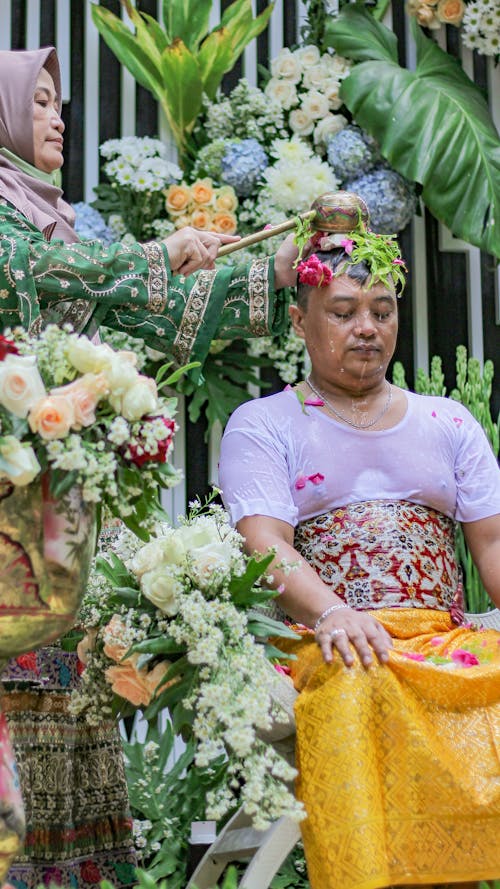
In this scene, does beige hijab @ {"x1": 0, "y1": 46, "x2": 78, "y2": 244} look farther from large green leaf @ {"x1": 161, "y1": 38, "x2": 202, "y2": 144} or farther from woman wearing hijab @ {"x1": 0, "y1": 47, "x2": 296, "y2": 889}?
large green leaf @ {"x1": 161, "y1": 38, "x2": 202, "y2": 144}

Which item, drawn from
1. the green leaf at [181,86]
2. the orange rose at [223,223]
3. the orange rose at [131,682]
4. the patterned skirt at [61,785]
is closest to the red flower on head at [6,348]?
the orange rose at [131,682]

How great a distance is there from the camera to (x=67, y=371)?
1.97m

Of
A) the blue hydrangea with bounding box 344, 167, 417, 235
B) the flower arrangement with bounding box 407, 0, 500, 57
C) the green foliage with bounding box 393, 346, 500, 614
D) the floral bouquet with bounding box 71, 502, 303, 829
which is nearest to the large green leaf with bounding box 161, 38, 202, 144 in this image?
the blue hydrangea with bounding box 344, 167, 417, 235

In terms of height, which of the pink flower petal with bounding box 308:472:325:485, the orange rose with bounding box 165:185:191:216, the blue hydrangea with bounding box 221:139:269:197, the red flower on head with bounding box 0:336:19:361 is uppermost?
the red flower on head with bounding box 0:336:19:361

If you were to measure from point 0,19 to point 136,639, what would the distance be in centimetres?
339

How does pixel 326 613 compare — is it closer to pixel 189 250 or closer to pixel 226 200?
pixel 189 250

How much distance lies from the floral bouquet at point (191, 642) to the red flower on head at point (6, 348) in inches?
24.0

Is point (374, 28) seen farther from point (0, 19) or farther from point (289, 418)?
point (289, 418)

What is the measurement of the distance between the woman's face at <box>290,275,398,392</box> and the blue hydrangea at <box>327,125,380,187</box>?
1769 mm

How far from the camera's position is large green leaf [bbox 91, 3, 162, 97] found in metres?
4.75

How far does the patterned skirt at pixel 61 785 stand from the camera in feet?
8.85

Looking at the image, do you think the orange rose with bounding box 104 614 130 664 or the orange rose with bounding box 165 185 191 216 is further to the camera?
the orange rose with bounding box 165 185 191 216

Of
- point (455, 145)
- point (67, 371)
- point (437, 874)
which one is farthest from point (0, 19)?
point (437, 874)

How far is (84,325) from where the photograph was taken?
2760mm
